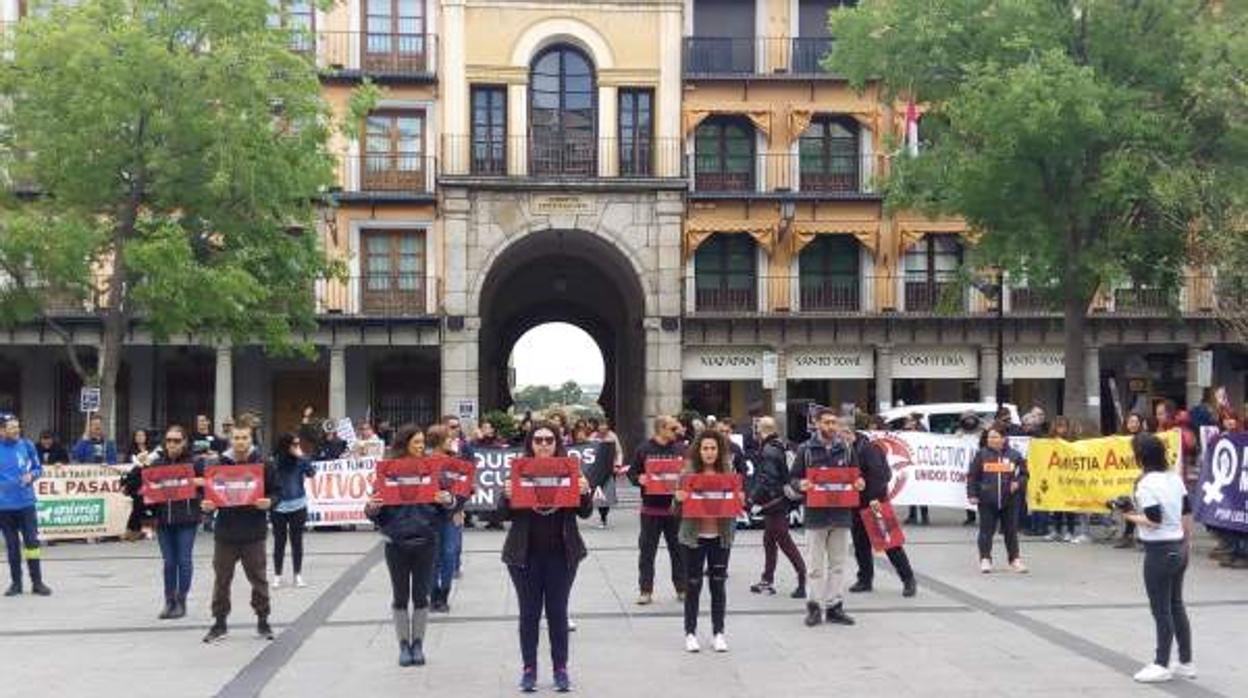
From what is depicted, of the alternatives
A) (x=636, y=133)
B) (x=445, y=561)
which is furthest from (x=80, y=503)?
(x=636, y=133)

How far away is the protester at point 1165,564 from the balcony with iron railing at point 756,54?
94.1 ft

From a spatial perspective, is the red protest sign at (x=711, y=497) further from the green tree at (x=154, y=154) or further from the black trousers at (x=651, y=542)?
the green tree at (x=154, y=154)

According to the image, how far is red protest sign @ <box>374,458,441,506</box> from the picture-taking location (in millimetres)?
10320

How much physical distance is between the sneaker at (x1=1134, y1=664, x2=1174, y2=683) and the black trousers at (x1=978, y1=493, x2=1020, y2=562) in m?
5.95

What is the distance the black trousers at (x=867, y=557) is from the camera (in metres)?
13.5

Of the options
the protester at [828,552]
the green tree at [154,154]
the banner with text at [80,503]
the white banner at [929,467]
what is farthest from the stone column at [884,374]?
the protester at [828,552]

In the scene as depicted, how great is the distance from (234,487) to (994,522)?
28.1ft

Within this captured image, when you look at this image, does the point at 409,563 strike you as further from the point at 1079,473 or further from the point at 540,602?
the point at 1079,473

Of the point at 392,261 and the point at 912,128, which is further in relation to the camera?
the point at 392,261

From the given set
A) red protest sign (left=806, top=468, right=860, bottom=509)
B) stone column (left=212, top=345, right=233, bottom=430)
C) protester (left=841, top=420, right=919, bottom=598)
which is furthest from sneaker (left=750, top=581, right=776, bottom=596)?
stone column (left=212, top=345, right=233, bottom=430)

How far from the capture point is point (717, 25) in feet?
123

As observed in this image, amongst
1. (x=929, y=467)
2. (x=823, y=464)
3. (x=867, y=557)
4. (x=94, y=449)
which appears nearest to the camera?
(x=823, y=464)

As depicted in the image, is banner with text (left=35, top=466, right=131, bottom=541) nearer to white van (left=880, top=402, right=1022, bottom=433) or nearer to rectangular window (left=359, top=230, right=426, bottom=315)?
white van (left=880, top=402, right=1022, bottom=433)

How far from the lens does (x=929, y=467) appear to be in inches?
830
